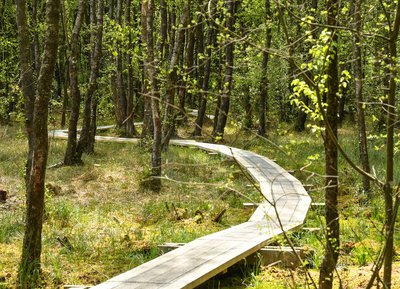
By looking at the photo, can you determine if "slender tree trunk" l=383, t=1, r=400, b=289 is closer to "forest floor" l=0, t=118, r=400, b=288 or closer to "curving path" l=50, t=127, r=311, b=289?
"forest floor" l=0, t=118, r=400, b=288

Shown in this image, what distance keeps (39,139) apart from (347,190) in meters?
8.30

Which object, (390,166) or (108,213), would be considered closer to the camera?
(390,166)

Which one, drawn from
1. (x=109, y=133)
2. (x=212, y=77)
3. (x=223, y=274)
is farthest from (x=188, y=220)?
(x=212, y=77)

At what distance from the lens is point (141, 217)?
1088cm

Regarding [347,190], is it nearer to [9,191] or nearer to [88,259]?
[88,259]

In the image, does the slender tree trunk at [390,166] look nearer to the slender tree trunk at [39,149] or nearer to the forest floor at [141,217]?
the forest floor at [141,217]

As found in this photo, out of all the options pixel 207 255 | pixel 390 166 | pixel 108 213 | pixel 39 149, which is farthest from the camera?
pixel 108 213

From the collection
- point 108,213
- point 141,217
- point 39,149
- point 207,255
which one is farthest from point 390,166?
point 108,213

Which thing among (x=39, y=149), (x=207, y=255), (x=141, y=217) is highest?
(x=39, y=149)

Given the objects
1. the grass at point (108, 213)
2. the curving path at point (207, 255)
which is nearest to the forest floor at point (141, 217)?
the grass at point (108, 213)

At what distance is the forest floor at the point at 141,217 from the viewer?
6912 millimetres

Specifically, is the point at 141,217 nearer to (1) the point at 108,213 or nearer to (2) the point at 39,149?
(1) the point at 108,213

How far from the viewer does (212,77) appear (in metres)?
32.8

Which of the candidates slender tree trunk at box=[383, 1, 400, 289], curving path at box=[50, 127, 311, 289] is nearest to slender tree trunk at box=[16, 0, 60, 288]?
curving path at box=[50, 127, 311, 289]
